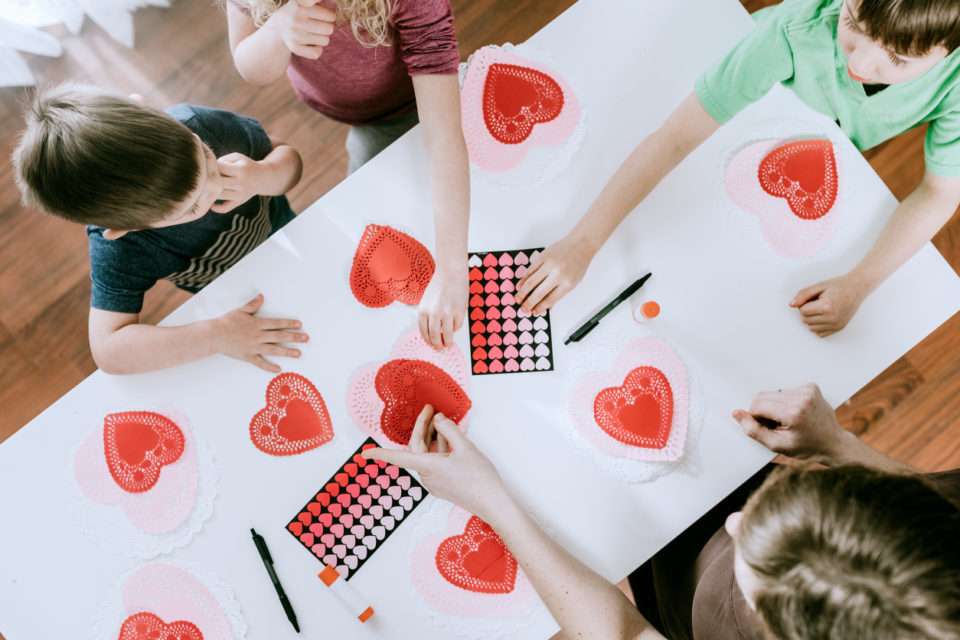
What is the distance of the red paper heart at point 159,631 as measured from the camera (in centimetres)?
74

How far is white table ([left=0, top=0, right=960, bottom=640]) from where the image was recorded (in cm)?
74

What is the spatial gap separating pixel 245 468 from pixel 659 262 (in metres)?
0.59

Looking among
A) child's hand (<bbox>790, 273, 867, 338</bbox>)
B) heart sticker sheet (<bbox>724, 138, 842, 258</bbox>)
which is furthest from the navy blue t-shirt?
child's hand (<bbox>790, 273, 867, 338</bbox>)

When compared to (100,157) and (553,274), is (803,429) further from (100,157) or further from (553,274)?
(100,157)

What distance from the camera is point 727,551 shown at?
729mm

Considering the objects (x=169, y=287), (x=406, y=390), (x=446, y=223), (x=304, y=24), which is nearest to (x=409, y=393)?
(x=406, y=390)

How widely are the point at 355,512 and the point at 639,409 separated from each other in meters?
0.38

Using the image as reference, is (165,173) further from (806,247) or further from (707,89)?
(806,247)

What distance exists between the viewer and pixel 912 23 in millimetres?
551

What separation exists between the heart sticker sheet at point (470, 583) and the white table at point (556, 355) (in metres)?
0.02

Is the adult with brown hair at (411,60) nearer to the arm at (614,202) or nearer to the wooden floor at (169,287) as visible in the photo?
the arm at (614,202)

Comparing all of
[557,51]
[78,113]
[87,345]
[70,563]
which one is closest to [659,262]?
[557,51]

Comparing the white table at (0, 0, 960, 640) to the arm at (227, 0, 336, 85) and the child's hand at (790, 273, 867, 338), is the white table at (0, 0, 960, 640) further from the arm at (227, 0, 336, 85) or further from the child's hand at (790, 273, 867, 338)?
the arm at (227, 0, 336, 85)

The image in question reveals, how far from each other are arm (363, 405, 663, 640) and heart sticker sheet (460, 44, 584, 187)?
36 centimetres
